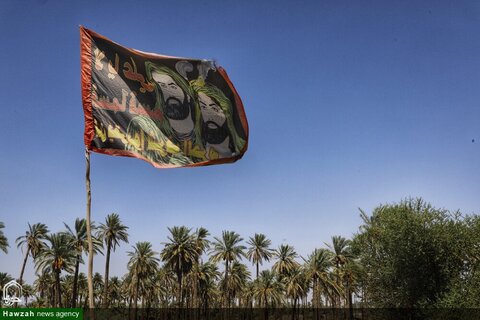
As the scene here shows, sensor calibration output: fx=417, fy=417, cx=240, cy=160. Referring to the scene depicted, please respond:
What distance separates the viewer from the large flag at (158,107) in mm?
11102

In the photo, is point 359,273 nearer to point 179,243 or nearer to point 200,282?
point 179,243

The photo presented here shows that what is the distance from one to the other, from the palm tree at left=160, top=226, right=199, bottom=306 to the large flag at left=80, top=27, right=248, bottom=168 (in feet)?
197

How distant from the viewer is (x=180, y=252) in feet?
231

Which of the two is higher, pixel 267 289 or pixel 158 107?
pixel 158 107

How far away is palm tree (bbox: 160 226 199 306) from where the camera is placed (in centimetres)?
7050

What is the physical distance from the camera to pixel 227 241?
77.6 meters

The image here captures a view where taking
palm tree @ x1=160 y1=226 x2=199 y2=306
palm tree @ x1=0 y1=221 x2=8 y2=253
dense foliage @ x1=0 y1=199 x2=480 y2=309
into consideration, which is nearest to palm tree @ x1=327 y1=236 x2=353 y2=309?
dense foliage @ x1=0 y1=199 x2=480 y2=309

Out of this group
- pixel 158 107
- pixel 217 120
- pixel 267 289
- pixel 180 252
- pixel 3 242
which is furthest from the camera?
pixel 267 289

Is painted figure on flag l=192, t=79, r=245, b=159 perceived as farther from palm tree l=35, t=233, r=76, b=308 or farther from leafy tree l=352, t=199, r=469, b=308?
palm tree l=35, t=233, r=76, b=308

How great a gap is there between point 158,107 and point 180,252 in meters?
60.9

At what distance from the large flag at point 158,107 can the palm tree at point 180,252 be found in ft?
Result: 197

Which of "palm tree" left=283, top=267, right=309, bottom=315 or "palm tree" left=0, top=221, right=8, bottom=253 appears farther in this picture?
"palm tree" left=283, top=267, right=309, bottom=315

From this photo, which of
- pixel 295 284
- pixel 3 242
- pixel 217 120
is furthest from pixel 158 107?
pixel 295 284

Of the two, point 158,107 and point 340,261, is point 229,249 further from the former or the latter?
point 158,107
